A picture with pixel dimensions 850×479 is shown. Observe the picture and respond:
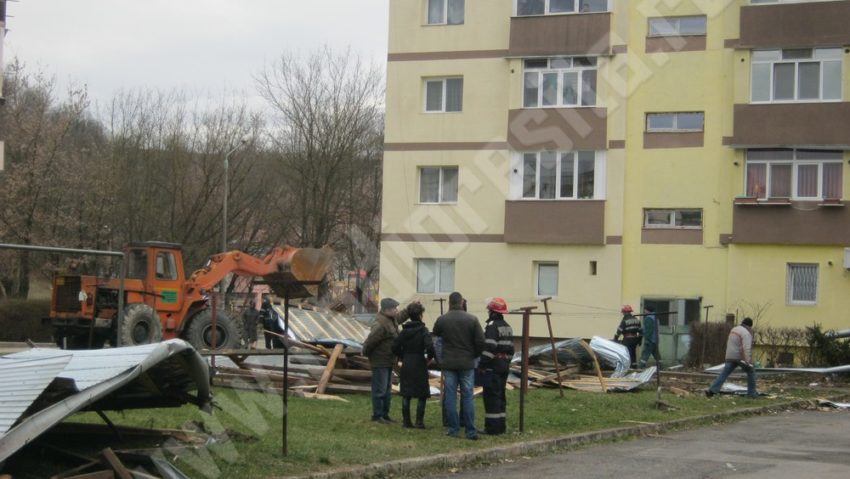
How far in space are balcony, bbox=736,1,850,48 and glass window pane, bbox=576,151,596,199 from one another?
5368mm

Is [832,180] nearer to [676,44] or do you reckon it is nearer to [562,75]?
[676,44]

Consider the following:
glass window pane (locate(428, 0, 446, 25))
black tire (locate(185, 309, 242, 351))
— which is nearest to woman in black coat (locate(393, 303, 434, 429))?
black tire (locate(185, 309, 242, 351))

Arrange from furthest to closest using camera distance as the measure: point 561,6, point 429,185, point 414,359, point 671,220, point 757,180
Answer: point 429,185
point 561,6
point 671,220
point 757,180
point 414,359

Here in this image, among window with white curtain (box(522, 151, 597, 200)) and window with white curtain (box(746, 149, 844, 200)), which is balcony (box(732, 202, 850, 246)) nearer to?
window with white curtain (box(746, 149, 844, 200))

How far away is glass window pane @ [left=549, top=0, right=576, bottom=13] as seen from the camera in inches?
1319

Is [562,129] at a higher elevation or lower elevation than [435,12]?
lower

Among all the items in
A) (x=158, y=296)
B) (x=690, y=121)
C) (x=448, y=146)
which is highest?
(x=690, y=121)

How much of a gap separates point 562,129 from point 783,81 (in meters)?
6.49

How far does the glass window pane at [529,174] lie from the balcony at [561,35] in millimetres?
3151

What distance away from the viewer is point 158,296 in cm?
2798

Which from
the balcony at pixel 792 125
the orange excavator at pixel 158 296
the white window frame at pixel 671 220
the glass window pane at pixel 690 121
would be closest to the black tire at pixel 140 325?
the orange excavator at pixel 158 296

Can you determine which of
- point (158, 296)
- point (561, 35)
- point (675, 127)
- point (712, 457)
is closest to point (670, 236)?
point (675, 127)

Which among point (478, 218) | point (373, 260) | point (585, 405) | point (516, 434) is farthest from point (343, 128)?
point (516, 434)

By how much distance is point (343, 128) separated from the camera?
55.4 meters
